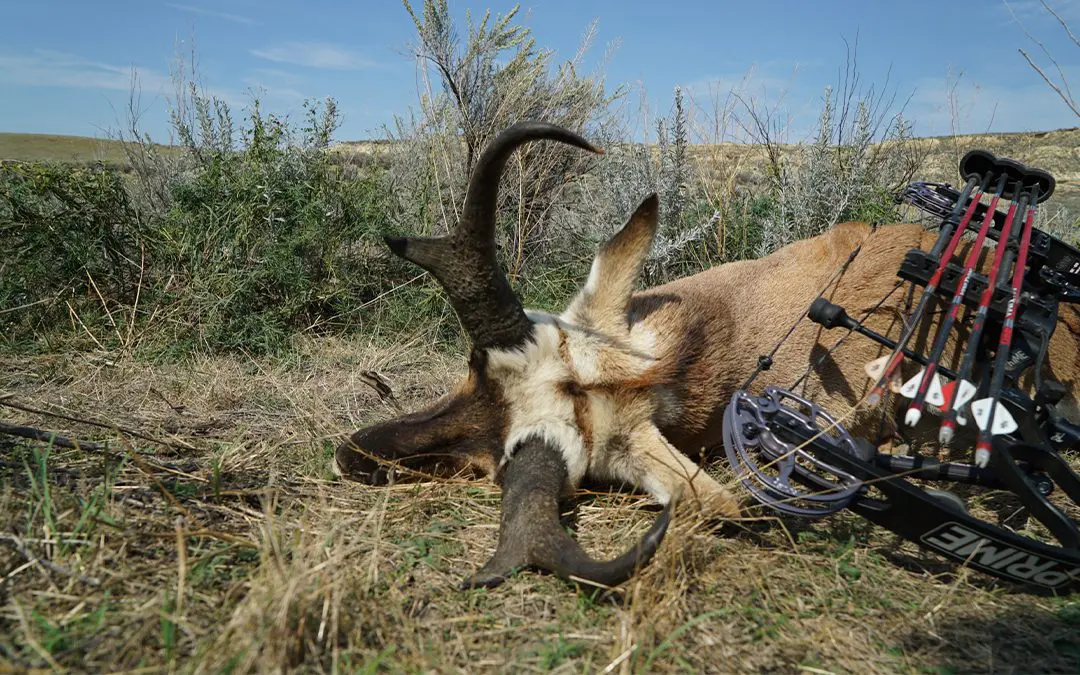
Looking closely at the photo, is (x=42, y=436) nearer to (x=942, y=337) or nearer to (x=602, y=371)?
(x=602, y=371)

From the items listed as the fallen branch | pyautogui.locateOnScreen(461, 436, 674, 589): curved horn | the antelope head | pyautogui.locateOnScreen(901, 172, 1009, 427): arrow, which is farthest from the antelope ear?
the fallen branch

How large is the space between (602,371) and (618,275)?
0.45 metres

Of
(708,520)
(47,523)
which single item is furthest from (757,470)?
(47,523)

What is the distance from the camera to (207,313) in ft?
17.9

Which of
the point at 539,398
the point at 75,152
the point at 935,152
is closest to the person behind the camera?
the point at 539,398

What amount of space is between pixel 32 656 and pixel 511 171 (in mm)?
5895

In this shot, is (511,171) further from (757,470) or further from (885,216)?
(757,470)

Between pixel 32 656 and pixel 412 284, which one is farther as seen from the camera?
pixel 412 284

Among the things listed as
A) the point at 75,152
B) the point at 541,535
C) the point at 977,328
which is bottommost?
the point at 541,535

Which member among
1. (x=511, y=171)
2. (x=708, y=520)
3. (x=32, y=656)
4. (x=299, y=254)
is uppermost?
(x=511, y=171)

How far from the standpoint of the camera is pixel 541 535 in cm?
237

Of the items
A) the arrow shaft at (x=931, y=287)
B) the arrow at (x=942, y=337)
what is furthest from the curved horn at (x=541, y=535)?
the arrow shaft at (x=931, y=287)

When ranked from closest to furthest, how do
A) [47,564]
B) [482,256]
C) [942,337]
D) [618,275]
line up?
[47,564]
[942,337]
[482,256]
[618,275]

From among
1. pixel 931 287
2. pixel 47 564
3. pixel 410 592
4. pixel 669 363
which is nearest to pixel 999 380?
pixel 931 287
